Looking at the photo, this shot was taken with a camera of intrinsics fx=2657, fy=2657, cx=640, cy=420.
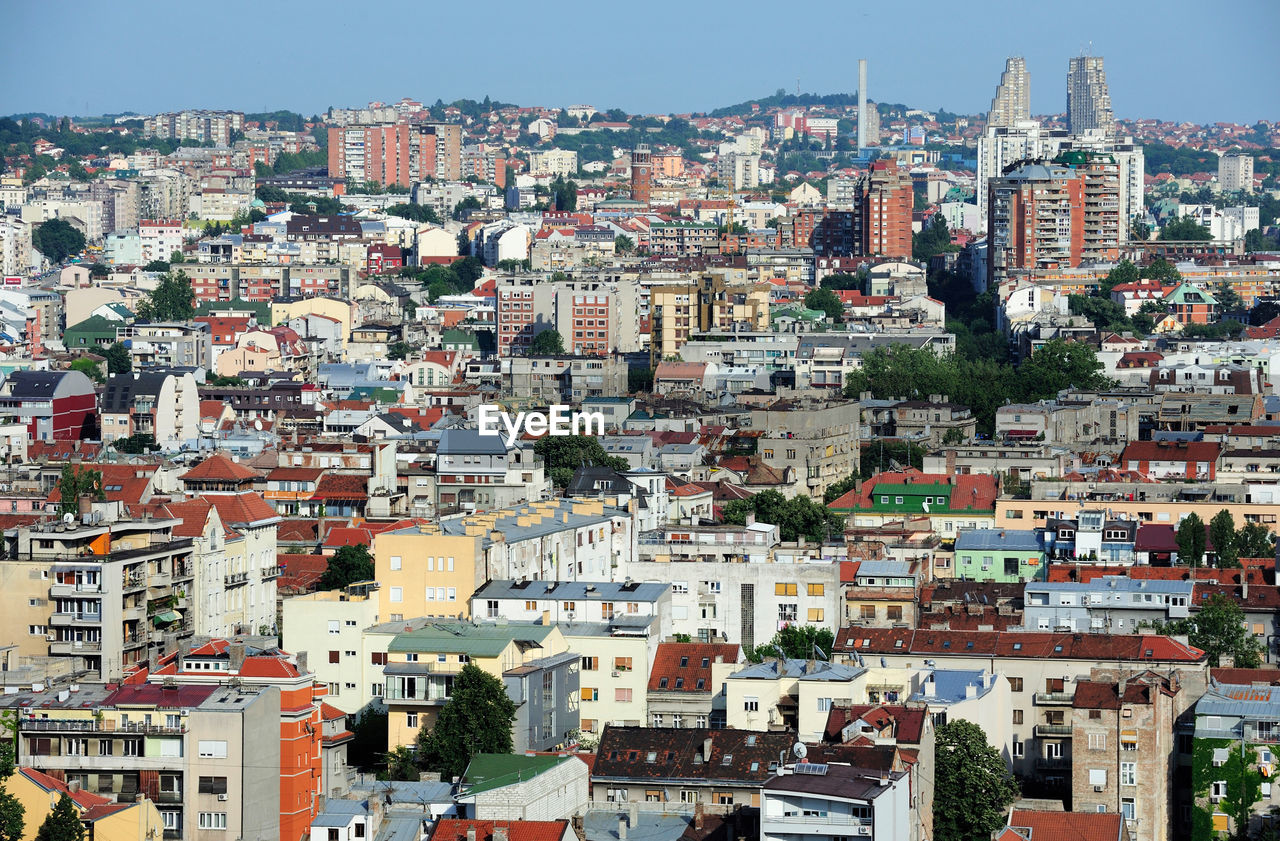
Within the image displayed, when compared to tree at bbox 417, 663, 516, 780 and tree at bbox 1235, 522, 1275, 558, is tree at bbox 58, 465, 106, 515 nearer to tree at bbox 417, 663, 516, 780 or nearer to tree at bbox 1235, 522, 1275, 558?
tree at bbox 417, 663, 516, 780

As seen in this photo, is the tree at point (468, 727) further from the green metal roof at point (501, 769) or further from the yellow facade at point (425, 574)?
the yellow facade at point (425, 574)

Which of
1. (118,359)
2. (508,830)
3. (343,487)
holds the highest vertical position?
(118,359)

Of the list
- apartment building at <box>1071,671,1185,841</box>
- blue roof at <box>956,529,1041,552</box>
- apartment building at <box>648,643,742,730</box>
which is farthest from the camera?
blue roof at <box>956,529,1041,552</box>

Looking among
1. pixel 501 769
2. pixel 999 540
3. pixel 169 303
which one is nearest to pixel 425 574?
pixel 501 769

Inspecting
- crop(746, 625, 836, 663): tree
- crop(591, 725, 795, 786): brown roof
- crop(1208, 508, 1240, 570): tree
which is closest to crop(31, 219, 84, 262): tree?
crop(1208, 508, 1240, 570): tree

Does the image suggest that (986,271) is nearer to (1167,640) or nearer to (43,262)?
(43,262)

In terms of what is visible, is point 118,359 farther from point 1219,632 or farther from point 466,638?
point 1219,632
